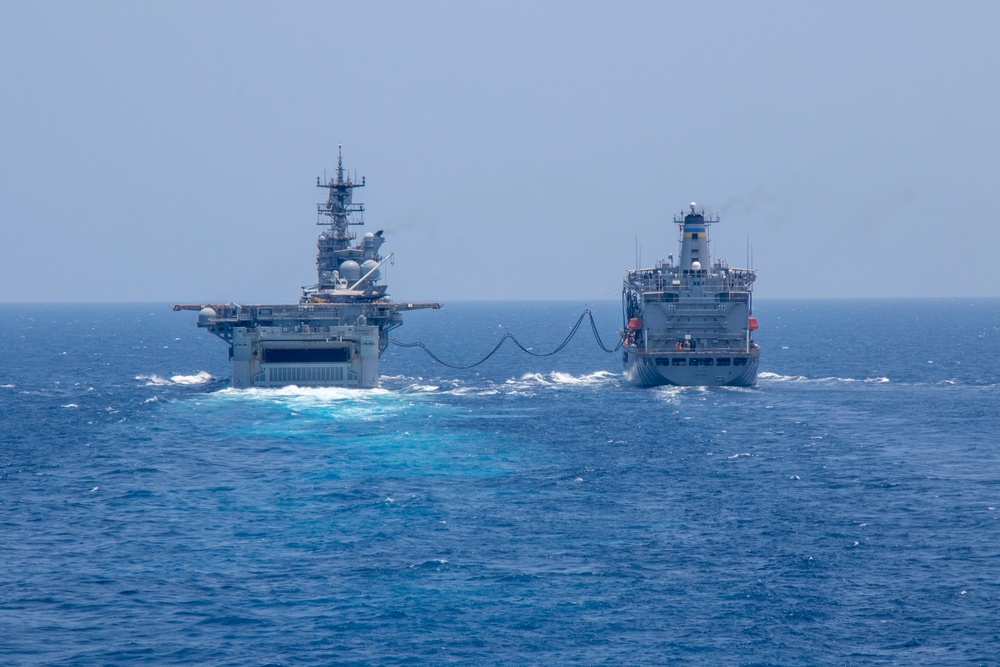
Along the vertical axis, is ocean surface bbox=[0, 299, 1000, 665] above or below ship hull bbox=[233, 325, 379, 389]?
below

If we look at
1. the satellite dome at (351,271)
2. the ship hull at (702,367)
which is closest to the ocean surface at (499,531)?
the ship hull at (702,367)

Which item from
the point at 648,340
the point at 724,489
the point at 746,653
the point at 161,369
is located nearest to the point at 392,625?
the point at 746,653

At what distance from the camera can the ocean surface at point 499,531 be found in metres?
31.9

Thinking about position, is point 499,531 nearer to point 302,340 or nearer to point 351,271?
point 302,340

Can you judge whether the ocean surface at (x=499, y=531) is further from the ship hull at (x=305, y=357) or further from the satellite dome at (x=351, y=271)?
the satellite dome at (x=351, y=271)

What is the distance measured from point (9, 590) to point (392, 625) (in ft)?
42.9

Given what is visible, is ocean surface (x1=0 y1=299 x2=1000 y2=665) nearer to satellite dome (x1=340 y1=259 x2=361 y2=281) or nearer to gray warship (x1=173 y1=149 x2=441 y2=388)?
gray warship (x1=173 y1=149 x2=441 y2=388)

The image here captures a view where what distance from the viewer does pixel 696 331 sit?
307 feet

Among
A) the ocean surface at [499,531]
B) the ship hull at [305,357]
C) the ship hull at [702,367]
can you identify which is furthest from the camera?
the ship hull at [702,367]

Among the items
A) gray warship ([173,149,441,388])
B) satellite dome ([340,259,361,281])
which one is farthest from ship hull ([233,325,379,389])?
satellite dome ([340,259,361,281])

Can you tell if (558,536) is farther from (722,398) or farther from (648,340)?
(648,340)

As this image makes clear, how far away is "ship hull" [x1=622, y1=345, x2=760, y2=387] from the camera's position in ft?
300

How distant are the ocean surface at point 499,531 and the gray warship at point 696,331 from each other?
725cm

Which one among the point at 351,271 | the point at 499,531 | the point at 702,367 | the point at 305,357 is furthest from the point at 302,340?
the point at 499,531
